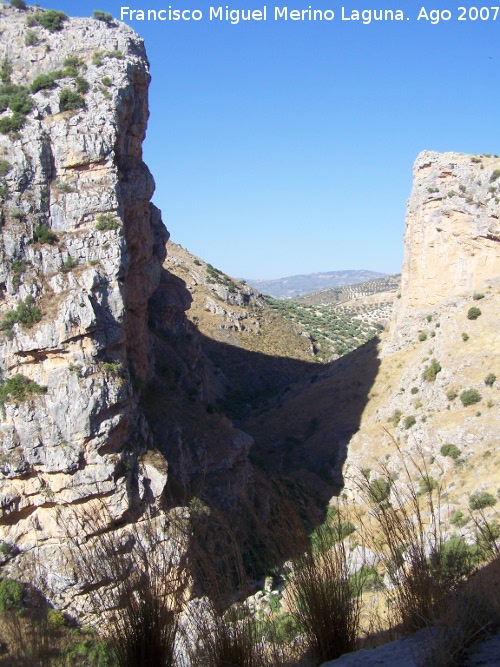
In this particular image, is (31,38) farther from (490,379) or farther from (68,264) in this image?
(490,379)

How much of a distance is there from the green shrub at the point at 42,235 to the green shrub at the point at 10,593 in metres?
12.0

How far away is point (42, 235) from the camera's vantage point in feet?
73.6

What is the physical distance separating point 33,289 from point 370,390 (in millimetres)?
21865

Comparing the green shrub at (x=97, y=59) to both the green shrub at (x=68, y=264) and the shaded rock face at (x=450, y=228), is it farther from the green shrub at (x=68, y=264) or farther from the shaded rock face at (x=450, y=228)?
the shaded rock face at (x=450, y=228)

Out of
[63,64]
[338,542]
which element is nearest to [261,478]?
[63,64]

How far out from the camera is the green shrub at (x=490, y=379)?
1094 inches

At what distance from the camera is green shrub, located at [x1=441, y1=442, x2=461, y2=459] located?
25375 mm

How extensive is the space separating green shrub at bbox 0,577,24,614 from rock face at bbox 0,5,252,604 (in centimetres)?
51

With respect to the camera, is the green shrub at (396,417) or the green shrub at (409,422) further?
the green shrub at (396,417)

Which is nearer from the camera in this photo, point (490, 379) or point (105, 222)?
point (105, 222)

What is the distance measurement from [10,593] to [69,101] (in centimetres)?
1841

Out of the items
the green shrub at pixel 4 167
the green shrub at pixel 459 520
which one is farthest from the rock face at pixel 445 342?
the green shrub at pixel 4 167

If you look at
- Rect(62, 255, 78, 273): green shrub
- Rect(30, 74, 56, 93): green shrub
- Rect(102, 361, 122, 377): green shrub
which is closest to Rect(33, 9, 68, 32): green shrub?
Rect(30, 74, 56, 93): green shrub

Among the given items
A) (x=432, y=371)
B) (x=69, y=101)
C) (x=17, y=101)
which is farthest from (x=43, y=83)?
(x=432, y=371)
